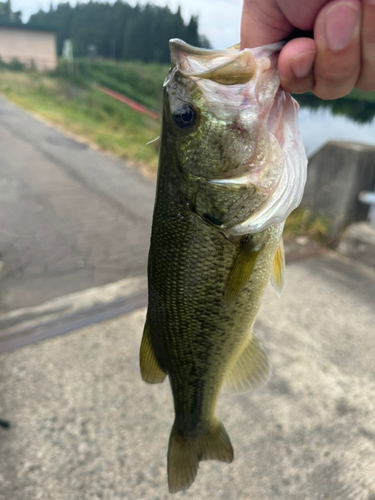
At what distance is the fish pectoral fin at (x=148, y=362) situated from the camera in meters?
1.34

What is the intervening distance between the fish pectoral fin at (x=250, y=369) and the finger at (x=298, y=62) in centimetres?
89

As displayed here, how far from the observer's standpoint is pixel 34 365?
292 centimetres

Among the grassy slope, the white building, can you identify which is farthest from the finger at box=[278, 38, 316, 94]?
the white building

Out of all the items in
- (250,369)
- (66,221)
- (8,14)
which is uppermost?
(8,14)

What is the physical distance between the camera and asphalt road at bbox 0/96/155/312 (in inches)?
166

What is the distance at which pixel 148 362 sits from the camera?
136 cm

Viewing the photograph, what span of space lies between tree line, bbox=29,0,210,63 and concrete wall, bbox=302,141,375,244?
214 cm

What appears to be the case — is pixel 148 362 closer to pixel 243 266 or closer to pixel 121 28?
pixel 243 266

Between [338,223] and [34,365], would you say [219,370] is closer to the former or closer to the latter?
[34,365]

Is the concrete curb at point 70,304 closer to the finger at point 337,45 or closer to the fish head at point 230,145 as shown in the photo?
the fish head at point 230,145

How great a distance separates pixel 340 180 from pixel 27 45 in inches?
934

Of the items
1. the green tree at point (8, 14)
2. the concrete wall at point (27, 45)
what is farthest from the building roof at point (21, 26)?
the green tree at point (8, 14)

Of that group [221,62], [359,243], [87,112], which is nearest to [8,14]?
[87,112]

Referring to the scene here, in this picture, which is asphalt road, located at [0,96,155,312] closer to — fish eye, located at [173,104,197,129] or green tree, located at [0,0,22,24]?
fish eye, located at [173,104,197,129]
